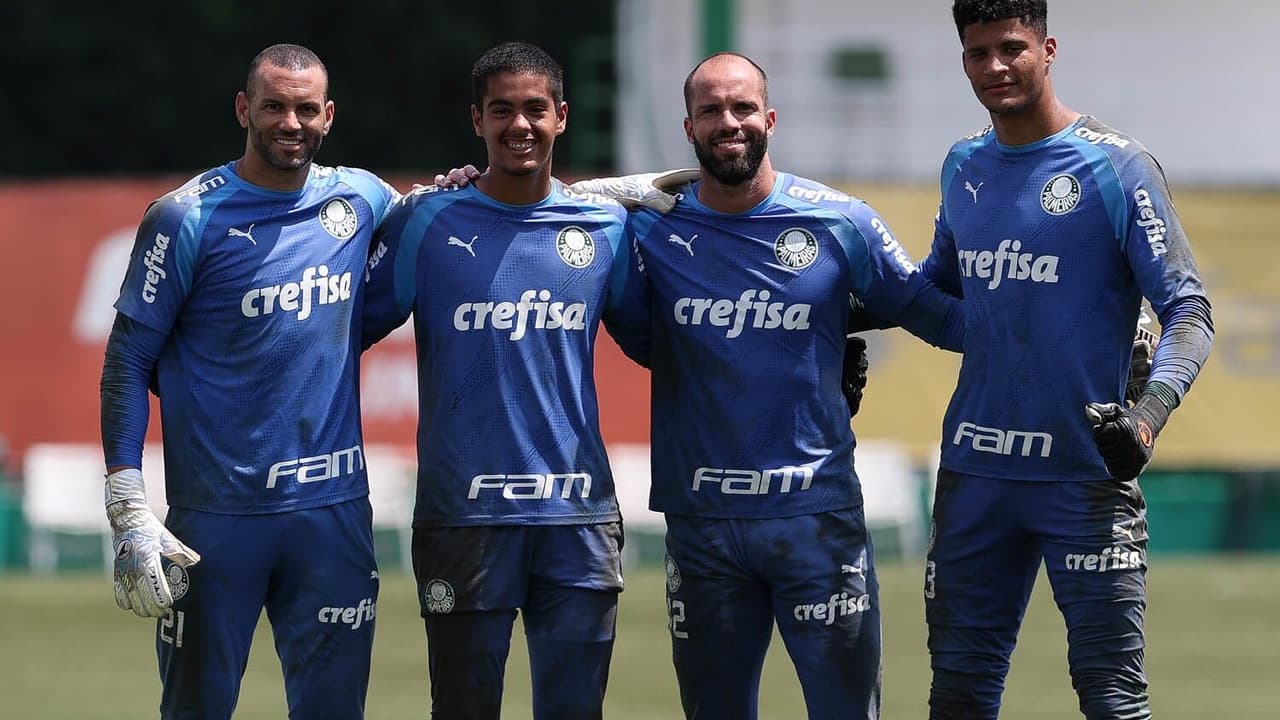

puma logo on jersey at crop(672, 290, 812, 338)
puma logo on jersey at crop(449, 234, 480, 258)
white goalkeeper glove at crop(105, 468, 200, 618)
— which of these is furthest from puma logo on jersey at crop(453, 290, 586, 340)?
white goalkeeper glove at crop(105, 468, 200, 618)

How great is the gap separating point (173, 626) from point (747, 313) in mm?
2094

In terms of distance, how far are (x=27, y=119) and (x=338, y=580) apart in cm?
2401

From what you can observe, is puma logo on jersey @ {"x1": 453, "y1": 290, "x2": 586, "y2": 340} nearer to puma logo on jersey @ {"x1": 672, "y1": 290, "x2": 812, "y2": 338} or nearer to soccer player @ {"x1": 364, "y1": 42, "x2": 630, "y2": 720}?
soccer player @ {"x1": 364, "y1": 42, "x2": 630, "y2": 720}

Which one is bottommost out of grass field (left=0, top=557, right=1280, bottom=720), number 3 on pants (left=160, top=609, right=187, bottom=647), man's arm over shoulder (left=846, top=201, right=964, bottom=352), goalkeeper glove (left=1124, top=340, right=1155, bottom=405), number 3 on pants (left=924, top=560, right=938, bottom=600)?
grass field (left=0, top=557, right=1280, bottom=720)

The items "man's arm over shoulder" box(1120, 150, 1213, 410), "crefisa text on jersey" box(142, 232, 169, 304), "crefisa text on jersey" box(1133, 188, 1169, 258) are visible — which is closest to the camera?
"man's arm over shoulder" box(1120, 150, 1213, 410)

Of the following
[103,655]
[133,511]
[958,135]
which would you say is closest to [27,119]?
[958,135]

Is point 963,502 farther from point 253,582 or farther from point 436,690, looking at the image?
point 253,582

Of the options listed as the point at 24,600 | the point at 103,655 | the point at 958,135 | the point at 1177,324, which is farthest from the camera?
the point at 958,135

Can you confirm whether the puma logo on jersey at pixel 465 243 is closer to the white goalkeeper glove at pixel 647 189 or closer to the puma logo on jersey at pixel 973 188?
the white goalkeeper glove at pixel 647 189

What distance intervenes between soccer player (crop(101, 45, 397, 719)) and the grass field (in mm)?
3581

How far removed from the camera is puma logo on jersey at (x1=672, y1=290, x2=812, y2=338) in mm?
6660

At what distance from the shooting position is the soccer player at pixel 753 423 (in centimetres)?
660

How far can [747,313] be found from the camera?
6660mm

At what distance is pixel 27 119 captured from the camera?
28.9m
